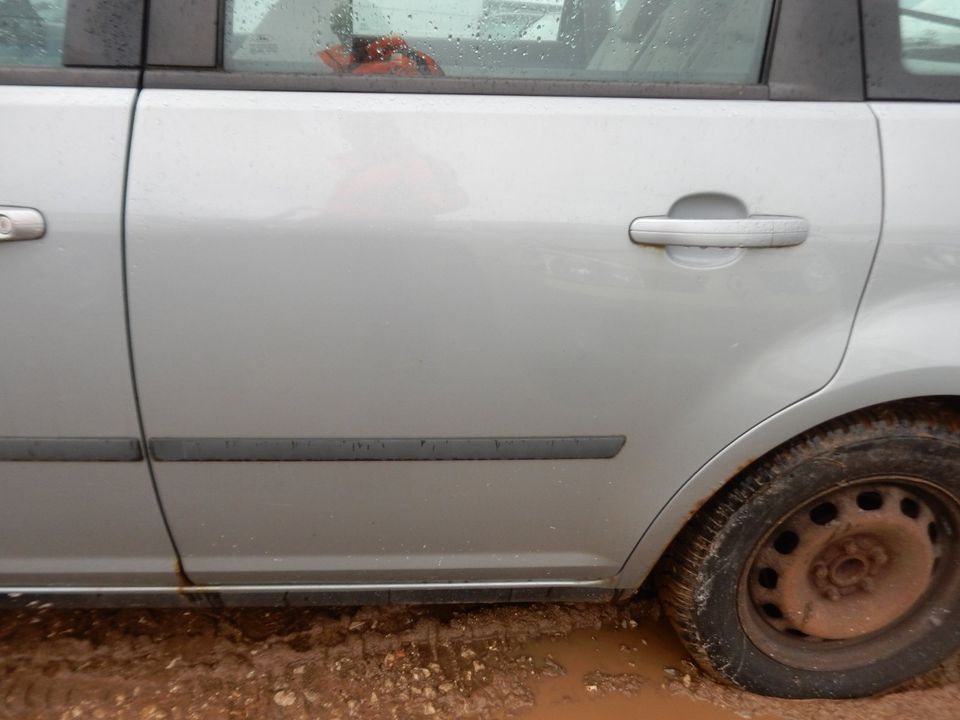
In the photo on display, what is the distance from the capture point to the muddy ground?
1.77m

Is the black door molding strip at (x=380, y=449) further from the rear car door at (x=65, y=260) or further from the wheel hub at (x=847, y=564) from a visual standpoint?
the wheel hub at (x=847, y=564)

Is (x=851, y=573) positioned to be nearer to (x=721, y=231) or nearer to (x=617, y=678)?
(x=617, y=678)

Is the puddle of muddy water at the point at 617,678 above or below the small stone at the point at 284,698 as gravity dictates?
above

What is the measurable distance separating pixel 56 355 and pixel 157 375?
0.60 feet

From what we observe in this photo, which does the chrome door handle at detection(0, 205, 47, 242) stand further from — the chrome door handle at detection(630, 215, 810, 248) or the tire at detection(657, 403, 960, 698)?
the tire at detection(657, 403, 960, 698)

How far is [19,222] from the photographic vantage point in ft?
4.18

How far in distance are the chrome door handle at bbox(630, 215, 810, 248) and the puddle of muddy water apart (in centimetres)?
118

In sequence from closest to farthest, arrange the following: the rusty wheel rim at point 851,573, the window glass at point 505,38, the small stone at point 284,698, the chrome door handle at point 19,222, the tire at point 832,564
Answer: the chrome door handle at point 19,222 < the window glass at point 505,38 < the tire at point 832,564 < the rusty wheel rim at point 851,573 < the small stone at point 284,698

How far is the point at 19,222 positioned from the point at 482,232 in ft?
2.70

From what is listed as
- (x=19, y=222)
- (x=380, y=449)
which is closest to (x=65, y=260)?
(x=19, y=222)

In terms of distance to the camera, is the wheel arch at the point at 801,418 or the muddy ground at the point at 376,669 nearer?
the wheel arch at the point at 801,418

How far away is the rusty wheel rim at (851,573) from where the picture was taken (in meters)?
1.65

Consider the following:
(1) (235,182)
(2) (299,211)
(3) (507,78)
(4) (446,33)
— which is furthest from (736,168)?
(1) (235,182)

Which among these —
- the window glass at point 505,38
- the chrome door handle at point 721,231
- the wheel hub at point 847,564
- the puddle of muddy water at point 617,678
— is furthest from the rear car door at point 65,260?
the wheel hub at point 847,564
